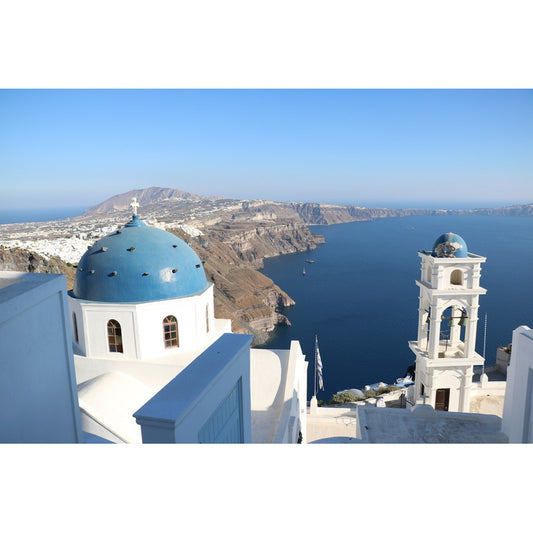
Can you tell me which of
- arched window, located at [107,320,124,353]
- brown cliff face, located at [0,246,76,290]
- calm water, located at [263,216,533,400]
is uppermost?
arched window, located at [107,320,124,353]

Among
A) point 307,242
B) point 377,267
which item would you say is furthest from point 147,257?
point 307,242

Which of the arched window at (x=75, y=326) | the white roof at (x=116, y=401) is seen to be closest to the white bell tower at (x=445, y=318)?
the white roof at (x=116, y=401)

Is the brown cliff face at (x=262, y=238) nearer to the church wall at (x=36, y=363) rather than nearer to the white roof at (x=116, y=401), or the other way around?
the white roof at (x=116, y=401)

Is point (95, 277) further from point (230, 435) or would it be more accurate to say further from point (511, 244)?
point (511, 244)

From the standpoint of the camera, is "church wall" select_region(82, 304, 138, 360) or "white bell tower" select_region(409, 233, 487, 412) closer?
"church wall" select_region(82, 304, 138, 360)

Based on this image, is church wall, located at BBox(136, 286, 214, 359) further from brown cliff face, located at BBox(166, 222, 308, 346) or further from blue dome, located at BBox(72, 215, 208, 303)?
brown cliff face, located at BBox(166, 222, 308, 346)

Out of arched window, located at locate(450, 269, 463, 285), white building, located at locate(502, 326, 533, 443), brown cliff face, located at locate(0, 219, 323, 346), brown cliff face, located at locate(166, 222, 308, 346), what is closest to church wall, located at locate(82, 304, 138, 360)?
white building, located at locate(502, 326, 533, 443)

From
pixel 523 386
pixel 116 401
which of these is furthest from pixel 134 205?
pixel 523 386
